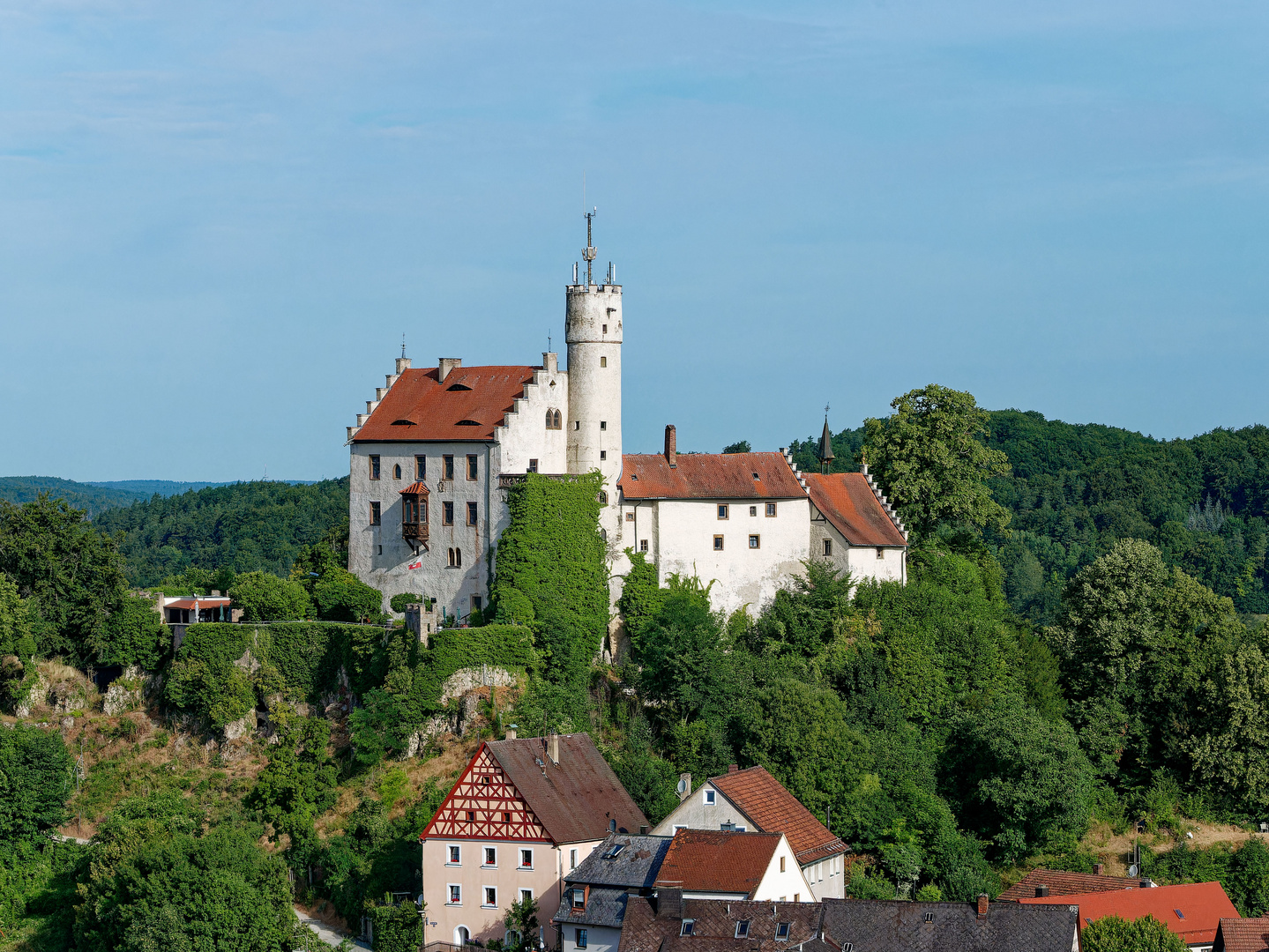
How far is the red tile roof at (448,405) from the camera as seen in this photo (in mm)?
69625

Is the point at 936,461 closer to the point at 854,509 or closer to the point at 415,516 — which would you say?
the point at 854,509

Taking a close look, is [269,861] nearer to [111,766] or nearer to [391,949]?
[391,949]

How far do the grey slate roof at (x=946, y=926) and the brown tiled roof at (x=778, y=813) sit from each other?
3.94 m

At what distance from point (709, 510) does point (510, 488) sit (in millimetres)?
8493

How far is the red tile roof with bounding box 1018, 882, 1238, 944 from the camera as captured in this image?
5794 cm

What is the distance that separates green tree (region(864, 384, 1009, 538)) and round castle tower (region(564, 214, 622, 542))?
15780mm

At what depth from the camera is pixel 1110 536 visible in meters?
160

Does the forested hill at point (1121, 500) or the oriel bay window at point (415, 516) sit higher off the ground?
the forested hill at point (1121, 500)

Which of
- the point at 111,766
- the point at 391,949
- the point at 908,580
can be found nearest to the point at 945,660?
the point at 908,580

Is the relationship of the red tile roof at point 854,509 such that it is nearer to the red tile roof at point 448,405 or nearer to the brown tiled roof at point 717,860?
the red tile roof at point 448,405

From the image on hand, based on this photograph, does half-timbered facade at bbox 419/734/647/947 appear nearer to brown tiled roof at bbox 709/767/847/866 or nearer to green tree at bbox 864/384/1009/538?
brown tiled roof at bbox 709/767/847/866

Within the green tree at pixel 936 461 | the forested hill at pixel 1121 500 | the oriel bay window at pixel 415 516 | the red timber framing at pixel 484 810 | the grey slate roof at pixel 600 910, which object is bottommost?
the grey slate roof at pixel 600 910

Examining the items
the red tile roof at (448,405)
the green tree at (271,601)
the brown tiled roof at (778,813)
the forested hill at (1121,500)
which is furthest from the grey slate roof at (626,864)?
the forested hill at (1121,500)

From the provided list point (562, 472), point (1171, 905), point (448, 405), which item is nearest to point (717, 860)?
point (1171, 905)
